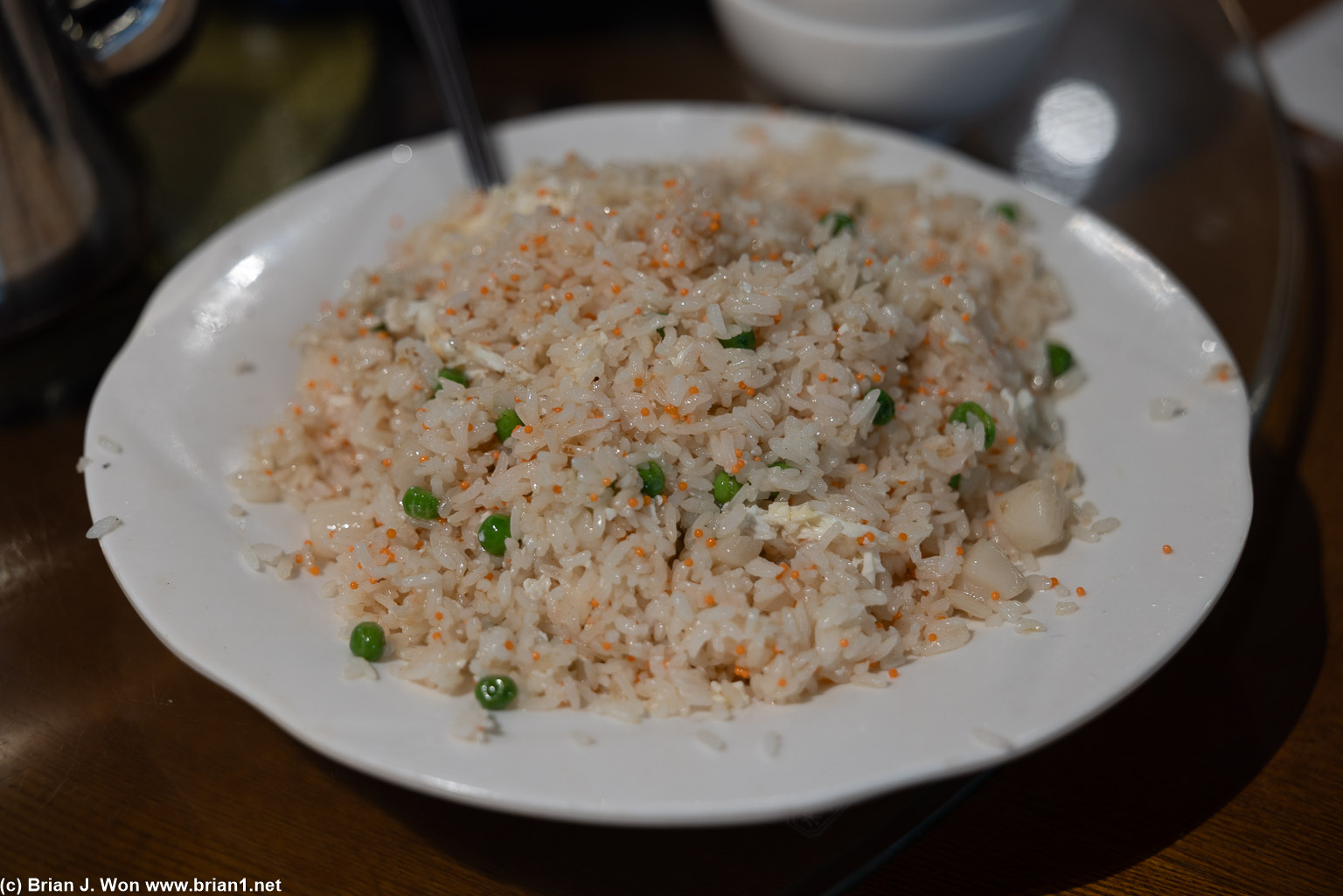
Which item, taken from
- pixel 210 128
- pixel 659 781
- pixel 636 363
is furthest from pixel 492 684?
pixel 210 128

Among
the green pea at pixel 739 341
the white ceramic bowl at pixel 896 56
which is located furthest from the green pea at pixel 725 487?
the white ceramic bowl at pixel 896 56

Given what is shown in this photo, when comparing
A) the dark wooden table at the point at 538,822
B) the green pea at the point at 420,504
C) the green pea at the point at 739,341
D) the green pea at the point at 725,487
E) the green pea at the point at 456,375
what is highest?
the green pea at the point at 456,375

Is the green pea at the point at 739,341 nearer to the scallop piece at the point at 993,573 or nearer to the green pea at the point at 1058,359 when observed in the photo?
the scallop piece at the point at 993,573

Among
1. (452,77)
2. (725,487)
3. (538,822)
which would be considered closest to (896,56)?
(452,77)

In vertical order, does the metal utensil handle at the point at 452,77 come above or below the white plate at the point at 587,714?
above

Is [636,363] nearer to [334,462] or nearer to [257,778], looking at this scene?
[334,462]

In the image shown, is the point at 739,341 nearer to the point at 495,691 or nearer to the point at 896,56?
the point at 495,691

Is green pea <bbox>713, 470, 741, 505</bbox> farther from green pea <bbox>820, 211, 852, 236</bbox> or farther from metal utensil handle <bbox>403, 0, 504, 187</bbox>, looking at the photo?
metal utensil handle <bbox>403, 0, 504, 187</bbox>
